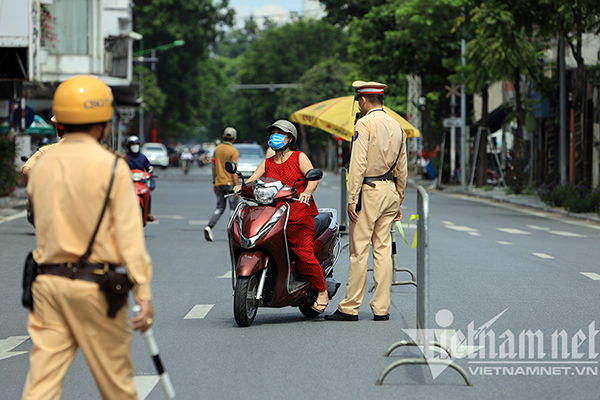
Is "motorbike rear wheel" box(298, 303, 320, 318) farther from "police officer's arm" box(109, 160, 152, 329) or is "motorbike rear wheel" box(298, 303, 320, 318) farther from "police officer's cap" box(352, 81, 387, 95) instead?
"police officer's arm" box(109, 160, 152, 329)

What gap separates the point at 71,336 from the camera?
12.1 feet

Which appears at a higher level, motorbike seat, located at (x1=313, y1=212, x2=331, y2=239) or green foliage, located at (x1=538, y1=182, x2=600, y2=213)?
motorbike seat, located at (x1=313, y1=212, x2=331, y2=239)

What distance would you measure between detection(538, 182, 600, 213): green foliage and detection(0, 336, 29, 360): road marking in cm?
1585

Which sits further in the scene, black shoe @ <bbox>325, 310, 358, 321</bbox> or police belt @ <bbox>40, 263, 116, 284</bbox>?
black shoe @ <bbox>325, 310, 358, 321</bbox>

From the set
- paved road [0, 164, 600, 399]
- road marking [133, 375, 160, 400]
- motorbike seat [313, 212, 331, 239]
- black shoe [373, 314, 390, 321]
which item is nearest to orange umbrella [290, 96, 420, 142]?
paved road [0, 164, 600, 399]

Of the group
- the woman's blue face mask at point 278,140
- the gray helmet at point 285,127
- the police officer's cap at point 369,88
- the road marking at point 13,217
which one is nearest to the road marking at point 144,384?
the woman's blue face mask at point 278,140

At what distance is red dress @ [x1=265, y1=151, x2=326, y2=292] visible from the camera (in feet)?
23.8

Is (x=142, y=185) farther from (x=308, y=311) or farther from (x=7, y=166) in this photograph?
(x=7, y=166)

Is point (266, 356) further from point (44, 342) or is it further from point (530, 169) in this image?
point (530, 169)

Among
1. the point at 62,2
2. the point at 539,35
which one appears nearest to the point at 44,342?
the point at 539,35

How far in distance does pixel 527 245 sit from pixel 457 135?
28.5 meters
